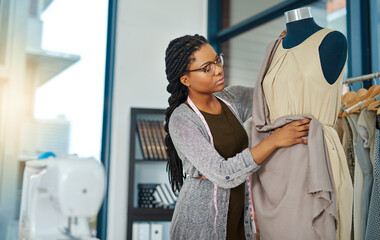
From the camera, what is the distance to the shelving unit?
3.62 m

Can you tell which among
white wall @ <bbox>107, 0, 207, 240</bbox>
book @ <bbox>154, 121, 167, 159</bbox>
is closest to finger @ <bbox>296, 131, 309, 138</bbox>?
book @ <bbox>154, 121, 167, 159</bbox>

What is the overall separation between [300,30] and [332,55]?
0.60ft

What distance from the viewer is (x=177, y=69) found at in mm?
1900

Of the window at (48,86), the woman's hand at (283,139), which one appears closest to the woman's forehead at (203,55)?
the woman's hand at (283,139)

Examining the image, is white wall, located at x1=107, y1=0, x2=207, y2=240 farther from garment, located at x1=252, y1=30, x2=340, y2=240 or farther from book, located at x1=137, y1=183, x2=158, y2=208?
garment, located at x1=252, y1=30, x2=340, y2=240

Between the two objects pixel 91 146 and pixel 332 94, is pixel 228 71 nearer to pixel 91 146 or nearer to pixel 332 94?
pixel 91 146

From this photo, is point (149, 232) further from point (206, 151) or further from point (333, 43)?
point (333, 43)

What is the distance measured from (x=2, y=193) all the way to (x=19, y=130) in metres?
0.54

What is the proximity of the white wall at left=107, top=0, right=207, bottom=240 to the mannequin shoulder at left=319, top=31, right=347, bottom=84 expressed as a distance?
2500mm

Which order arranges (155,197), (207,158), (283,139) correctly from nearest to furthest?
(283,139) < (207,158) < (155,197)

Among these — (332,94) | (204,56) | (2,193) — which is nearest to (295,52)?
(332,94)

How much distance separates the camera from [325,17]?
303 centimetres

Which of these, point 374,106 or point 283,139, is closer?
point 283,139

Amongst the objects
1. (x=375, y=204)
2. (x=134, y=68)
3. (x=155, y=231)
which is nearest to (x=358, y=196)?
(x=375, y=204)
